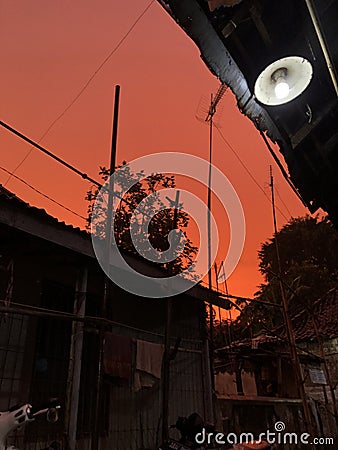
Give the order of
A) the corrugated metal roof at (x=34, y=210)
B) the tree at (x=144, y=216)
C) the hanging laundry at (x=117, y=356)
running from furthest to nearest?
the tree at (x=144, y=216)
the hanging laundry at (x=117, y=356)
the corrugated metal roof at (x=34, y=210)

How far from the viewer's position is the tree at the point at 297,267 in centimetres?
2152

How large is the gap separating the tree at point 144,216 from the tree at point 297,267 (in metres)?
6.11

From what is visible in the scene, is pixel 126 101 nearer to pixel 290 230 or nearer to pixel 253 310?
pixel 253 310

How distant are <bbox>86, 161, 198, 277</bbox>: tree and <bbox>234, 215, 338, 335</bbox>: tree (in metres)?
6.11

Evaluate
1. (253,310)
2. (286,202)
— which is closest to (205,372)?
(286,202)

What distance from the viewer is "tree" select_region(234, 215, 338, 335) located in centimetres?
2152

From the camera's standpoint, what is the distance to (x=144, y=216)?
15102 mm

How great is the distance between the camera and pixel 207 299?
9.29 m

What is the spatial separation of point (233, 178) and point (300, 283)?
41.0ft
